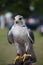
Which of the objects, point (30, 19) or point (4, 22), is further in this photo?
point (4, 22)

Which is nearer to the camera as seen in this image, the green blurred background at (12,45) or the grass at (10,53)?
the grass at (10,53)

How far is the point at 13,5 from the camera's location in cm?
1265

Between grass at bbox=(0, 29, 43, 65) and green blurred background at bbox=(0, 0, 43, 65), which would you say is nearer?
grass at bbox=(0, 29, 43, 65)

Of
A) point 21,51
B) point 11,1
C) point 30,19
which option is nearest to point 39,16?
point 30,19

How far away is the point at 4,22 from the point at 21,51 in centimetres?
1739

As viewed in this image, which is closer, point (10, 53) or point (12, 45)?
point (10, 53)

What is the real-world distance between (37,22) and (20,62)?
1380 centimetres

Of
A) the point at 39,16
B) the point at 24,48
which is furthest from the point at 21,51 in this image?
the point at 39,16

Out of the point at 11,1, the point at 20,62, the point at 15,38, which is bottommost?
the point at 20,62

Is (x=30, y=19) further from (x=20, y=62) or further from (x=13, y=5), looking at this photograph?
(x=20, y=62)

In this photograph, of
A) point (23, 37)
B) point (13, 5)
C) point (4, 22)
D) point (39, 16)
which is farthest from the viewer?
point (4, 22)

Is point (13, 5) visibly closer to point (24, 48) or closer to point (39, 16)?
point (39, 16)

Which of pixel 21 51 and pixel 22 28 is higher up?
pixel 22 28

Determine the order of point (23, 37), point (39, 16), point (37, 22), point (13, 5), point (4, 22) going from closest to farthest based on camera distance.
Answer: point (23, 37) → point (13, 5) → point (37, 22) → point (39, 16) → point (4, 22)
